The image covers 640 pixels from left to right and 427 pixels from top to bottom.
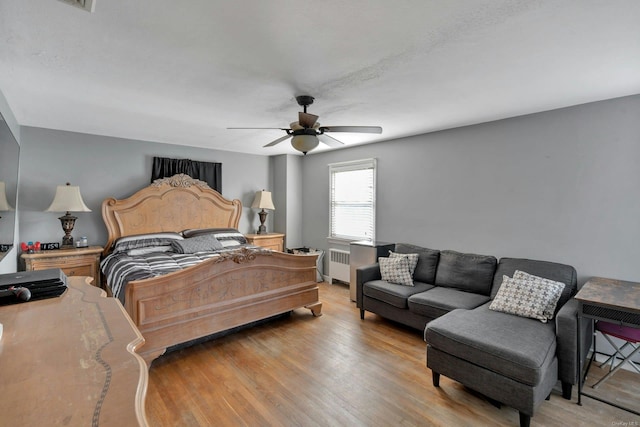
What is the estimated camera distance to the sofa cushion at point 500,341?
1894mm

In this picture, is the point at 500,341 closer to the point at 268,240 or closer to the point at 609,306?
the point at 609,306

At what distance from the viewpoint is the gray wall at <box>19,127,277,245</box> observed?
3719 mm

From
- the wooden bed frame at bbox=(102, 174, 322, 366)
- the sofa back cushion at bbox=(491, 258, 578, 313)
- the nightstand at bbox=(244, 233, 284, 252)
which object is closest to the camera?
the wooden bed frame at bbox=(102, 174, 322, 366)

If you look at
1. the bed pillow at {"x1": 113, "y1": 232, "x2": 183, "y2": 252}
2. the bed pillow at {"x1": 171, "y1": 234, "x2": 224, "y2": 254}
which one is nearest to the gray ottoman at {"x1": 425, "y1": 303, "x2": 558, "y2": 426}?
the bed pillow at {"x1": 171, "y1": 234, "x2": 224, "y2": 254}

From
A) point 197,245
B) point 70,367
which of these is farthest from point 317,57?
point 197,245

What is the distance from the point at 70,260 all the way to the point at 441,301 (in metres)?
4.43

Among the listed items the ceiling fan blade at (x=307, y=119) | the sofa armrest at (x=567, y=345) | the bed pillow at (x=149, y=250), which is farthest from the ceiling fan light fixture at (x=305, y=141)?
the bed pillow at (x=149, y=250)

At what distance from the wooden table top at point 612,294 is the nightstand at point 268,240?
428 cm

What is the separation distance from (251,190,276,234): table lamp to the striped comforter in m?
1.55

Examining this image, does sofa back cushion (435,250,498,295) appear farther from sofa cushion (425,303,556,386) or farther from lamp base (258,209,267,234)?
lamp base (258,209,267,234)

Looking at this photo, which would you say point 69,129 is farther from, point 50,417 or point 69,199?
point 50,417

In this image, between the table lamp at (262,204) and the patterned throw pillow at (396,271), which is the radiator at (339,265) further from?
the table lamp at (262,204)

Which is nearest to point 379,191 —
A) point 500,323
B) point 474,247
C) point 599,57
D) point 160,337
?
point 474,247

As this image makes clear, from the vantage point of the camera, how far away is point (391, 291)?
11.0 feet
